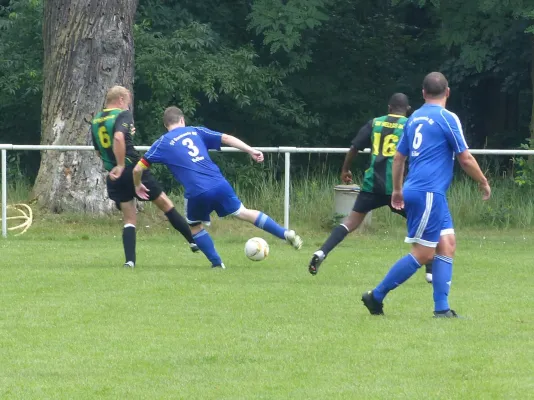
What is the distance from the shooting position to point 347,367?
7418mm

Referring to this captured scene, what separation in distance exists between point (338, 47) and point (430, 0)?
4969 millimetres

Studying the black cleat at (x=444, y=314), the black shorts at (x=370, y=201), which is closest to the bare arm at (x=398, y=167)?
the black cleat at (x=444, y=314)

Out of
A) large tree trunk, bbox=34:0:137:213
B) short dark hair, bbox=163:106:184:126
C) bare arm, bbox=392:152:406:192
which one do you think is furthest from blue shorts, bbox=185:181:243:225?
large tree trunk, bbox=34:0:137:213

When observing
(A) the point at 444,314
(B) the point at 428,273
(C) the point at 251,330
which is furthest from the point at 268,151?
(C) the point at 251,330

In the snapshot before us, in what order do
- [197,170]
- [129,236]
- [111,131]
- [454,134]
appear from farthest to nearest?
1. [129,236]
2. [111,131]
3. [197,170]
4. [454,134]

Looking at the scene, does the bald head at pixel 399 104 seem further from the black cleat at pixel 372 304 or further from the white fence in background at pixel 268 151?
the white fence in background at pixel 268 151

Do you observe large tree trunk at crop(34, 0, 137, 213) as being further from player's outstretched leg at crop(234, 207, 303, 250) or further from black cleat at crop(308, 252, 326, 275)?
black cleat at crop(308, 252, 326, 275)

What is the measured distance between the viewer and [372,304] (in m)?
9.45

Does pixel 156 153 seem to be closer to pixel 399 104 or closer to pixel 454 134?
pixel 399 104

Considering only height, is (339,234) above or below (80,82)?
below

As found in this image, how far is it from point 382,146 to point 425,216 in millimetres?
3343

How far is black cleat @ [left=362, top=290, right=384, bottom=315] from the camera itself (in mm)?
9445

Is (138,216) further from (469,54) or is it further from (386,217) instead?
(469,54)

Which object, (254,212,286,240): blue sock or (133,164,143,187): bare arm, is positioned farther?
(254,212,286,240): blue sock
